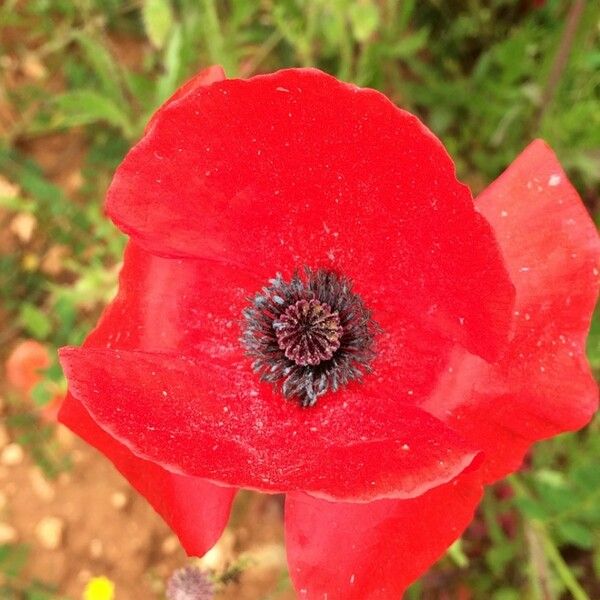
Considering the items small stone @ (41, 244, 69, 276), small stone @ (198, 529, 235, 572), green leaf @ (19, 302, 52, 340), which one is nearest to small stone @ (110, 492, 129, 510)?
small stone @ (198, 529, 235, 572)

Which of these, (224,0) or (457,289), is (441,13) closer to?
(224,0)

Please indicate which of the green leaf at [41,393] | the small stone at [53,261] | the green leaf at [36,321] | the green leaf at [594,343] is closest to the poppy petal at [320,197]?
the green leaf at [594,343]

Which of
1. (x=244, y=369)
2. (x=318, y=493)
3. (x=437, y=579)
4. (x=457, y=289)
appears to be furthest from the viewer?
(x=437, y=579)

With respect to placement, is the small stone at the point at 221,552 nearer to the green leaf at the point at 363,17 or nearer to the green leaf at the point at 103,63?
the green leaf at the point at 103,63

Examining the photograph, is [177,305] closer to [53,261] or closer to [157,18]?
[157,18]

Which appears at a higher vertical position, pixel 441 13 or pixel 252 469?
pixel 252 469

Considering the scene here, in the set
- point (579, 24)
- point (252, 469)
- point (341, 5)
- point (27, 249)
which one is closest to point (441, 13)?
point (579, 24)

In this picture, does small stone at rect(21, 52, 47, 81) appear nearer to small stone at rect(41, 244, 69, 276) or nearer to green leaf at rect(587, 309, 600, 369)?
small stone at rect(41, 244, 69, 276)
